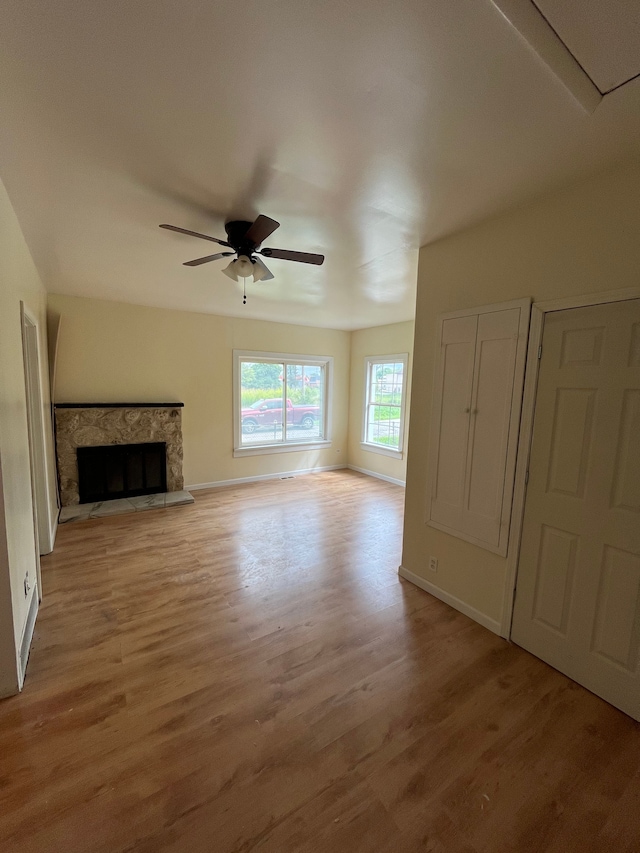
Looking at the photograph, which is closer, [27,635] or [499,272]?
[27,635]

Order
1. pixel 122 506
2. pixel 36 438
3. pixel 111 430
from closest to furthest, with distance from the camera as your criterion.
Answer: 1. pixel 36 438
2. pixel 122 506
3. pixel 111 430

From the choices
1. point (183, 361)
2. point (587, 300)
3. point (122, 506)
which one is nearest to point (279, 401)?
point (183, 361)

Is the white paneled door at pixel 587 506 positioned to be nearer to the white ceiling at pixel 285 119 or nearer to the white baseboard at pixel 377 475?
the white ceiling at pixel 285 119

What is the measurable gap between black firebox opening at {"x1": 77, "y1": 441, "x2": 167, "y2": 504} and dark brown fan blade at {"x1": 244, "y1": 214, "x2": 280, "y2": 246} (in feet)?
11.4

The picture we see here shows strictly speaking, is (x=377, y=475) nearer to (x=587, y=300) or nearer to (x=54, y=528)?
(x=54, y=528)

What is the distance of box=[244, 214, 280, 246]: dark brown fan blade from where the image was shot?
1895 millimetres

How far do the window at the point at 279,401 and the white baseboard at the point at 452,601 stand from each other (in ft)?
11.4

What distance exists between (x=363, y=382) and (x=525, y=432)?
14.2ft

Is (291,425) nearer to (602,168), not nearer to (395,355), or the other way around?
(395,355)

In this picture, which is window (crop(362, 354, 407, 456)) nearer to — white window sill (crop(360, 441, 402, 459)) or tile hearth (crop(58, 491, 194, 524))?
white window sill (crop(360, 441, 402, 459))

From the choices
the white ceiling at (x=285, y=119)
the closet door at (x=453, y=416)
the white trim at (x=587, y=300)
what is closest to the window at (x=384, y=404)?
the closet door at (x=453, y=416)

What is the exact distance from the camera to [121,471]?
15.2ft

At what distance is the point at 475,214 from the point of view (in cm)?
212

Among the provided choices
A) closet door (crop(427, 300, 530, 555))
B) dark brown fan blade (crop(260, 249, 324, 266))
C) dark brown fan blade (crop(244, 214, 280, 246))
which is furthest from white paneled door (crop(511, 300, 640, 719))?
dark brown fan blade (crop(244, 214, 280, 246))
